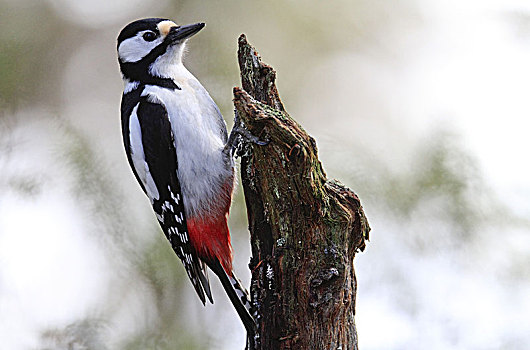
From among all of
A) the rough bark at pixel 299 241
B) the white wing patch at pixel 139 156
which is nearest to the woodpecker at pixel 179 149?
the white wing patch at pixel 139 156

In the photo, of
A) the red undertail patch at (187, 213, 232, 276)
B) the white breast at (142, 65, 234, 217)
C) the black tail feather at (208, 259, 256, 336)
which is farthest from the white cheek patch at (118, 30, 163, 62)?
the black tail feather at (208, 259, 256, 336)

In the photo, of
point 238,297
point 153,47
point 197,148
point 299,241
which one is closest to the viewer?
point 299,241

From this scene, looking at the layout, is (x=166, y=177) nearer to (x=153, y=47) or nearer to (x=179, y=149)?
(x=179, y=149)

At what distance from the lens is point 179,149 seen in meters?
1.89

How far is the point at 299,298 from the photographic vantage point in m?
1.53

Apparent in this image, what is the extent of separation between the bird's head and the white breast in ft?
0.24

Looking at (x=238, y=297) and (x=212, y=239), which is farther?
(x=212, y=239)

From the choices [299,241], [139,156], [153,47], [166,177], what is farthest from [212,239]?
[153,47]

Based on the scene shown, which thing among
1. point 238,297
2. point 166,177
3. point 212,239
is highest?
point 166,177

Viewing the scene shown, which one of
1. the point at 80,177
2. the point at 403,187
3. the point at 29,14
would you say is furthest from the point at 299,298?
the point at 29,14

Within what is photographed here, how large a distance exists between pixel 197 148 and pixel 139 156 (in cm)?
20

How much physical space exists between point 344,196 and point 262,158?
227mm

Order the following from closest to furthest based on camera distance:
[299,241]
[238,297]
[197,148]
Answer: [299,241] → [238,297] → [197,148]

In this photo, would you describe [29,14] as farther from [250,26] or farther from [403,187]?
[403,187]
